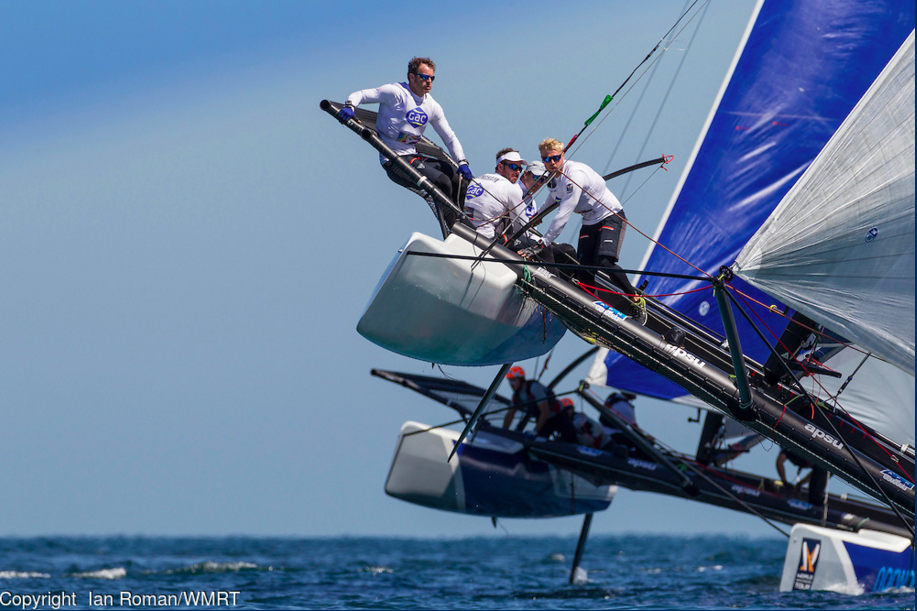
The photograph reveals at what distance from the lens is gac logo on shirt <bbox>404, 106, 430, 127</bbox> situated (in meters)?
8.49

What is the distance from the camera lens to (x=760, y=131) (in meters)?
14.1

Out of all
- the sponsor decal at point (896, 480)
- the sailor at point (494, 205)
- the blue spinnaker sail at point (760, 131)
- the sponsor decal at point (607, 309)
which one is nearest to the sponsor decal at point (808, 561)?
the blue spinnaker sail at point (760, 131)

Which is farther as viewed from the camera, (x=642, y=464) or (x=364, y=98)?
(x=642, y=464)

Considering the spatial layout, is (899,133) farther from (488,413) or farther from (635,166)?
(488,413)

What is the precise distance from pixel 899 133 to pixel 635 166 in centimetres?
294

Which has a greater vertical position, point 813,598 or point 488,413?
point 488,413

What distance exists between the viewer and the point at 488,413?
13578 millimetres

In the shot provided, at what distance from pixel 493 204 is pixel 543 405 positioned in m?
4.93

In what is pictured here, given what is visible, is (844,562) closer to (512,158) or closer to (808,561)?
(808,561)

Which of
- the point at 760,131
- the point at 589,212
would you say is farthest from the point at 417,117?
the point at 760,131

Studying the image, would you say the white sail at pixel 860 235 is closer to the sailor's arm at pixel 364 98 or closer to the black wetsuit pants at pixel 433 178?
the black wetsuit pants at pixel 433 178

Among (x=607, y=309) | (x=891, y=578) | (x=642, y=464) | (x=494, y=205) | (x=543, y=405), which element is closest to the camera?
(x=607, y=309)

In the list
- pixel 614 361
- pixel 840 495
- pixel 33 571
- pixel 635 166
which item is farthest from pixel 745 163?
pixel 33 571

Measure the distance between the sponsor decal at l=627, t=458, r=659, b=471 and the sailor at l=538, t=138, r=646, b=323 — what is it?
451 cm
